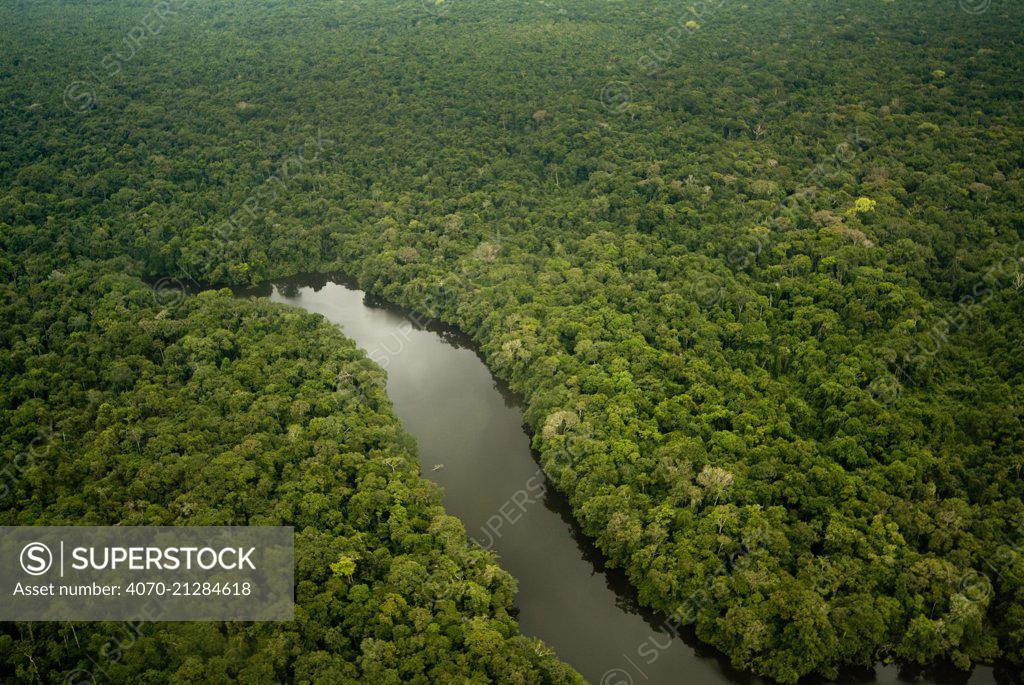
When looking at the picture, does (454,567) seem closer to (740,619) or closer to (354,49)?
(740,619)

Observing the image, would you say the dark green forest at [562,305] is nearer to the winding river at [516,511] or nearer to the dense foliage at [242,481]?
the dense foliage at [242,481]

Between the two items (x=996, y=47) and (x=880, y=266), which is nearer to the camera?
(x=880, y=266)

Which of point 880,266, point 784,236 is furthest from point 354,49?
point 880,266

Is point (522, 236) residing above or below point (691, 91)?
below

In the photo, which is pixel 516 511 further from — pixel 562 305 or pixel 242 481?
pixel 562 305
